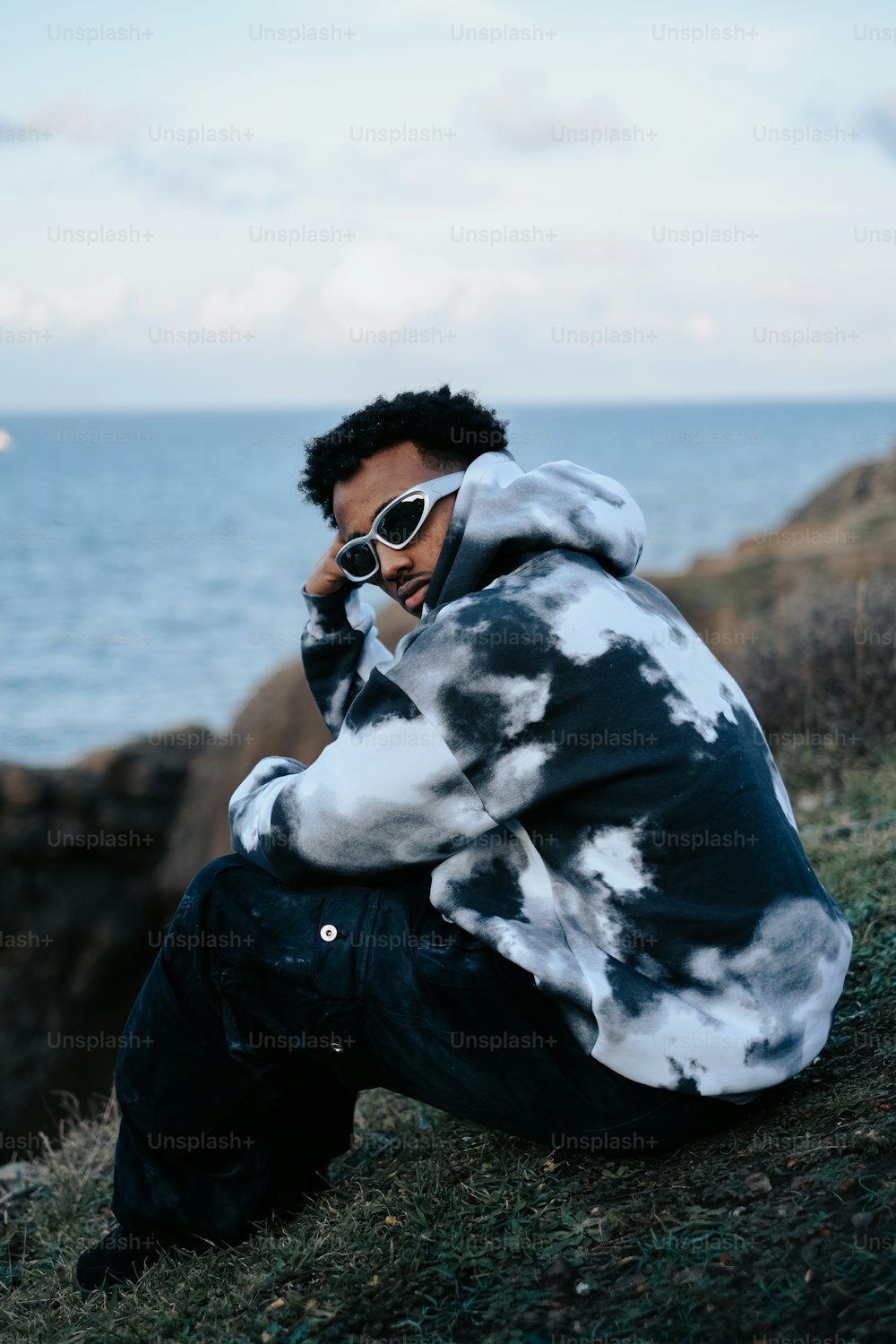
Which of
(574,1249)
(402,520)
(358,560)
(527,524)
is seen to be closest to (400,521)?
(402,520)

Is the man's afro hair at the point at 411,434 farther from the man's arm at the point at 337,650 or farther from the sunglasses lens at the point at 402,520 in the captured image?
the man's arm at the point at 337,650

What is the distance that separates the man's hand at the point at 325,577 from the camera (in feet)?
10.7

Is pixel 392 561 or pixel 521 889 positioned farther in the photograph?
pixel 392 561

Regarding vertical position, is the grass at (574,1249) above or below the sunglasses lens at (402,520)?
below

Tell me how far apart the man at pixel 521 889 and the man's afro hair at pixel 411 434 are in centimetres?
17

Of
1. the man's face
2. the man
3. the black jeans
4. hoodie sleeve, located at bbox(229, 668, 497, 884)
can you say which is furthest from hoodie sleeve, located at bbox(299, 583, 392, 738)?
hoodie sleeve, located at bbox(229, 668, 497, 884)

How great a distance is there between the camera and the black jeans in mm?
2441

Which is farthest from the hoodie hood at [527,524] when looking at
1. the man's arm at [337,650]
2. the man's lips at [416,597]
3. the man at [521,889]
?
the man's arm at [337,650]

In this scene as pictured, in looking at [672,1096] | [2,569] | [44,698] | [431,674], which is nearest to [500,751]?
[431,674]

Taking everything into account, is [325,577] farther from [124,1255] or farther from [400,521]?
[124,1255]

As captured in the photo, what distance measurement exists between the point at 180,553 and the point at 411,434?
42.8 m

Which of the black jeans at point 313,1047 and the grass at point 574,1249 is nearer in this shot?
the grass at point 574,1249

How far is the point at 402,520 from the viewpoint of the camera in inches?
110

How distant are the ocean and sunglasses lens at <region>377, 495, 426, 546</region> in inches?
21.8
